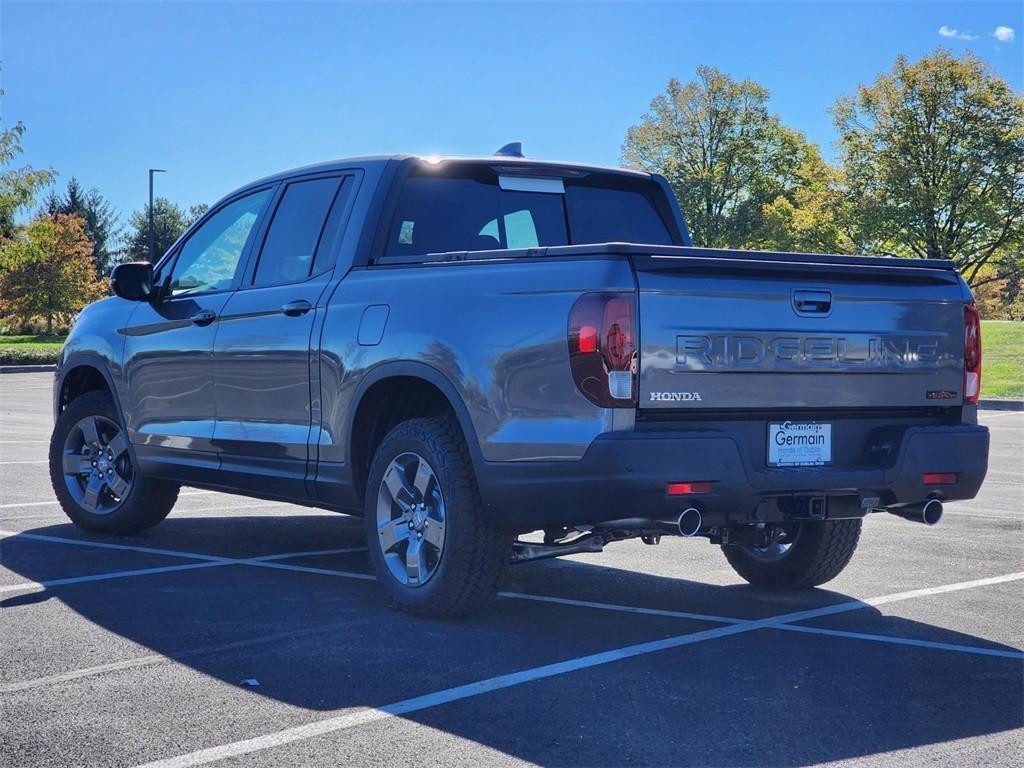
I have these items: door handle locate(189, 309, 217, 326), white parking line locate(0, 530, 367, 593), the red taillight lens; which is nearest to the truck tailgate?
the red taillight lens

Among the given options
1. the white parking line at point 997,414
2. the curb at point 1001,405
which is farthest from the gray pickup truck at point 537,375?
the curb at point 1001,405

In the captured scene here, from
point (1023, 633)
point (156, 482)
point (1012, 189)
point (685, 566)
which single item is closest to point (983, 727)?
point (1023, 633)

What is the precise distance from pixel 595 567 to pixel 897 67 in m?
40.1

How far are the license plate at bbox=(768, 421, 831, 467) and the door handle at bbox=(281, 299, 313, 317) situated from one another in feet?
7.71

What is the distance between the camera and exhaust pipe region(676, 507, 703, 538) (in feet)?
16.7

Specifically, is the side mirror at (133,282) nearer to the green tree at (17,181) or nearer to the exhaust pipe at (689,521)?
the exhaust pipe at (689,521)

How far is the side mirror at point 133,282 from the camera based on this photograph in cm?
766

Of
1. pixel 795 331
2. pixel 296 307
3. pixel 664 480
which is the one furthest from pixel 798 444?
pixel 296 307

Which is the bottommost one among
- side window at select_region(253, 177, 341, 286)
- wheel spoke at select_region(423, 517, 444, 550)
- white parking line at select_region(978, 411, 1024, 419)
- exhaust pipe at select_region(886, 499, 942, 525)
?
white parking line at select_region(978, 411, 1024, 419)

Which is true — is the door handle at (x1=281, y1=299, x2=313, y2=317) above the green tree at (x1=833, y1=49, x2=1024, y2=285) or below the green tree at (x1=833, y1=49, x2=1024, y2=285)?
below

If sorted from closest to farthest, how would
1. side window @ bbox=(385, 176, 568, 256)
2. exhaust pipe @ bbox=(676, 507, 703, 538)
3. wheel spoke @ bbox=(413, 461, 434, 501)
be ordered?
exhaust pipe @ bbox=(676, 507, 703, 538), wheel spoke @ bbox=(413, 461, 434, 501), side window @ bbox=(385, 176, 568, 256)

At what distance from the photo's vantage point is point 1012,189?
41.8 metres

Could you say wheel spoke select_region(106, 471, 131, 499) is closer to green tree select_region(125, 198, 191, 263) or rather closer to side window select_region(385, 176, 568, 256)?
side window select_region(385, 176, 568, 256)

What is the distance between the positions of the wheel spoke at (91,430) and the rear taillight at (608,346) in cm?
425
